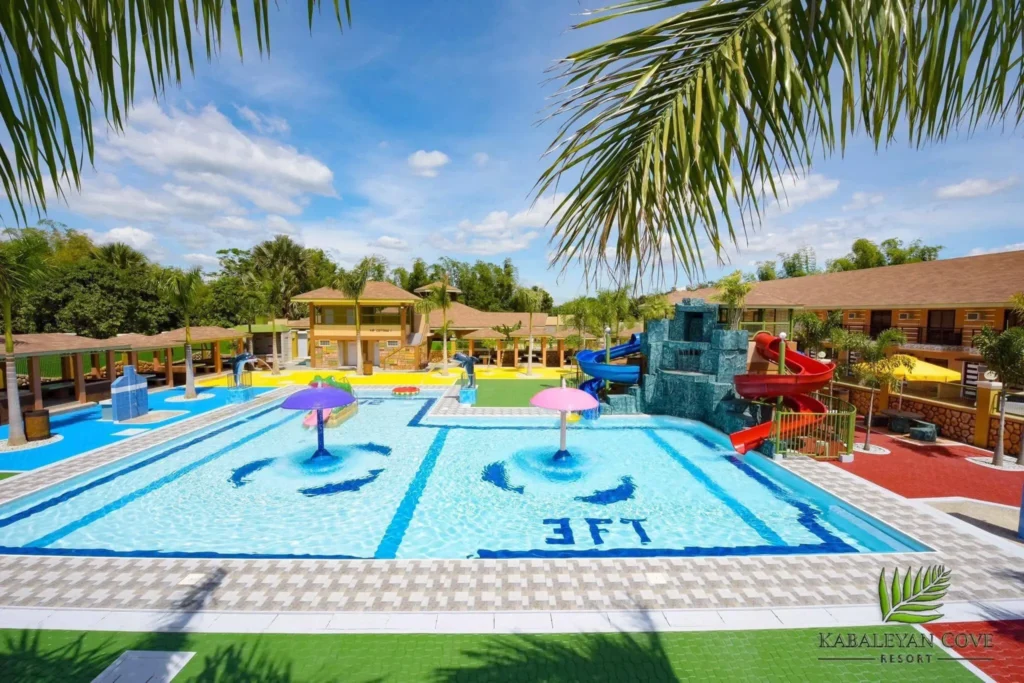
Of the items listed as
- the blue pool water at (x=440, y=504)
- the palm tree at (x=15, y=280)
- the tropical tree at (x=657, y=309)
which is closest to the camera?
the blue pool water at (x=440, y=504)

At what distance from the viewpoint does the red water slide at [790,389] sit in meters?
14.4

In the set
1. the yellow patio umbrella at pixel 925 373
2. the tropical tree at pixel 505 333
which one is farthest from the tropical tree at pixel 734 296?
the tropical tree at pixel 505 333

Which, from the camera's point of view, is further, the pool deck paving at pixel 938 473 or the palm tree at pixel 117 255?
the palm tree at pixel 117 255

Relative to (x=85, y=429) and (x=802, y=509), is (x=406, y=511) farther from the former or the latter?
(x=85, y=429)

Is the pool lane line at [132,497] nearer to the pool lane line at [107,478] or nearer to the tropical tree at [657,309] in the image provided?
the pool lane line at [107,478]

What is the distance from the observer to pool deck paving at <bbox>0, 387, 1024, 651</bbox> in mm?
6383

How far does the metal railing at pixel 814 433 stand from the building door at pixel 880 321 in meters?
15.2

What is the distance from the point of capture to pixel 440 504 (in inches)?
440

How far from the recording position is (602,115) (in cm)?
174

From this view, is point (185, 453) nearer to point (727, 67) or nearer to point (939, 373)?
point (727, 67)

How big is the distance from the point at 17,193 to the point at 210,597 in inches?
294

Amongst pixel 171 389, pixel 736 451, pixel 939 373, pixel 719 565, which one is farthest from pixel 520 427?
pixel 171 389

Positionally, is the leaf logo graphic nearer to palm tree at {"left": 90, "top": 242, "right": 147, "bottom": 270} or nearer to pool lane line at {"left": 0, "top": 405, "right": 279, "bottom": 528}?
pool lane line at {"left": 0, "top": 405, "right": 279, "bottom": 528}

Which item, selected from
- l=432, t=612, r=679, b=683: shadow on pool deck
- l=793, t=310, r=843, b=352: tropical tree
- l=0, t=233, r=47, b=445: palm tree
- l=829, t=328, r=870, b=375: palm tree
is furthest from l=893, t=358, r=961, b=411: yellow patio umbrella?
l=0, t=233, r=47, b=445: palm tree
